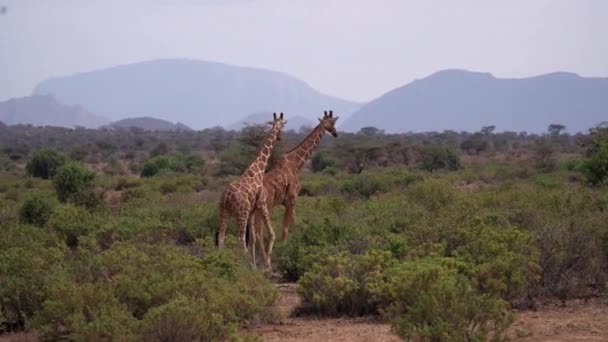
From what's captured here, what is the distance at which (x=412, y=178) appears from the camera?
27.0 meters

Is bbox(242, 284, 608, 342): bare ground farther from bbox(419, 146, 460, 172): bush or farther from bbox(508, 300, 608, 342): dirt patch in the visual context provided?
bbox(419, 146, 460, 172): bush

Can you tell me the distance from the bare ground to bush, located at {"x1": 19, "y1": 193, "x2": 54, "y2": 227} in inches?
349

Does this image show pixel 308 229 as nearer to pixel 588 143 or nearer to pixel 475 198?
pixel 475 198

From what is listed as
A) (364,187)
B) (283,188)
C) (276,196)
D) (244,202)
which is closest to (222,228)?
(244,202)

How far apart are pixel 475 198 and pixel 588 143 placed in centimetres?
1720

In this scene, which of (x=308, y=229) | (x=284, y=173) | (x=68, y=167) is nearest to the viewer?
(x=308, y=229)

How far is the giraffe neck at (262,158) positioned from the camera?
13.0 meters

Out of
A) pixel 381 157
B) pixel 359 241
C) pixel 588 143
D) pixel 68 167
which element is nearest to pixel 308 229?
pixel 359 241

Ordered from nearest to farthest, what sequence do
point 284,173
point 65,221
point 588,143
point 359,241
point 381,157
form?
point 359,241, point 284,173, point 65,221, point 588,143, point 381,157

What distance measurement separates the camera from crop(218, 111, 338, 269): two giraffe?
498 inches

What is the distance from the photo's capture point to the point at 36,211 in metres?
17.2

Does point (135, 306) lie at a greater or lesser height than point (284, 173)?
lesser

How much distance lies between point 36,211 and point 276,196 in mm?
6378

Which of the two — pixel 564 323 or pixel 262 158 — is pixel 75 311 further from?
pixel 262 158
